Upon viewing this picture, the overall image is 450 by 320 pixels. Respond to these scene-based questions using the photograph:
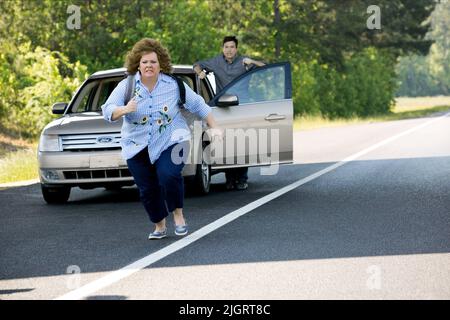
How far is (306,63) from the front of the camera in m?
57.0

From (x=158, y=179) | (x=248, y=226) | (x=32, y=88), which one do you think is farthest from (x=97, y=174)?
(x=32, y=88)

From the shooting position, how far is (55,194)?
41.6ft

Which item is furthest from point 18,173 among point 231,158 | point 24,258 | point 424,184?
point 24,258

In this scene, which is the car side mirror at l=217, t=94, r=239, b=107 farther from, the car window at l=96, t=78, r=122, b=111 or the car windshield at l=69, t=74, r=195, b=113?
the car window at l=96, t=78, r=122, b=111

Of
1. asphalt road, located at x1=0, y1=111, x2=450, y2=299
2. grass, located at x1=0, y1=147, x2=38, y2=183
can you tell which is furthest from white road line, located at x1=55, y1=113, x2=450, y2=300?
grass, located at x1=0, y1=147, x2=38, y2=183

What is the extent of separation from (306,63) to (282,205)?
45.9 metres

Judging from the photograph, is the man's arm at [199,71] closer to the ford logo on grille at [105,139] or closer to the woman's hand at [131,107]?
the ford logo on grille at [105,139]

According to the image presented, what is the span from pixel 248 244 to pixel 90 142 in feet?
13.2

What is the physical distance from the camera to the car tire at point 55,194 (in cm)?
1254

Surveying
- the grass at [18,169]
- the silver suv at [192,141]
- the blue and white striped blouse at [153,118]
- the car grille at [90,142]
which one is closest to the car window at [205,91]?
the silver suv at [192,141]

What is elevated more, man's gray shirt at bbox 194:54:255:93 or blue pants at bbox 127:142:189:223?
man's gray shirt at bbox 194:54:255:93

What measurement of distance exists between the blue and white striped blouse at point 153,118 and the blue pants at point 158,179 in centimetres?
7

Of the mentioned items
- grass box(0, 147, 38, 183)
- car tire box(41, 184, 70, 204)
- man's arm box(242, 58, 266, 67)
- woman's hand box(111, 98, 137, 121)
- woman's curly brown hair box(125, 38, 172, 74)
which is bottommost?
grass box(0, 147, 38, 183)

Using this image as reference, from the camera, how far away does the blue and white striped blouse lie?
28.2 ft
